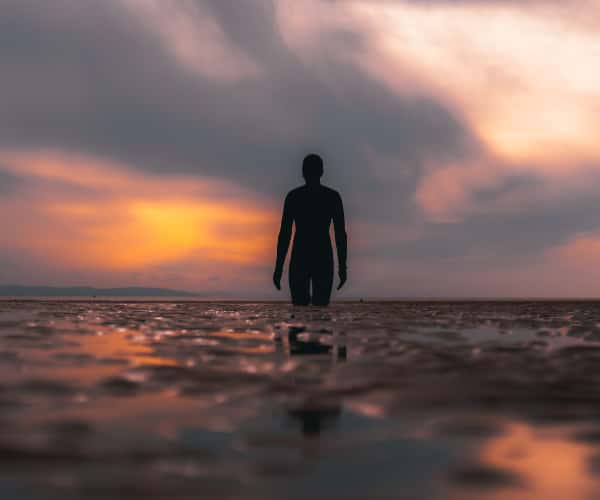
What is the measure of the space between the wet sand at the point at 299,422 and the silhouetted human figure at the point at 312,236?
741cm

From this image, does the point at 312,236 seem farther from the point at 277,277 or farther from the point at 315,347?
the point at 315,347

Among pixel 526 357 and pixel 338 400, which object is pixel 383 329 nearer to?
pixel 526 357

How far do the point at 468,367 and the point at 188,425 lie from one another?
5.90 ft

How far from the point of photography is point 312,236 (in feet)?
37.8

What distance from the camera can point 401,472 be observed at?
1549 mm

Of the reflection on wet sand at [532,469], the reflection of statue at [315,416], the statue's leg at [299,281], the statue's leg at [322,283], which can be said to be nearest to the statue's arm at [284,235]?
the statue's leg at [299,281]

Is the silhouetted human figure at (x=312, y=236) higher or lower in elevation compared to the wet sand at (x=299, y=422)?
higher

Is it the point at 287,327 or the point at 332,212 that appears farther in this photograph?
the point at 332,212

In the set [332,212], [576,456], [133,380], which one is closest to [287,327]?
[133,380]

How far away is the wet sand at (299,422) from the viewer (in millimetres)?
1464

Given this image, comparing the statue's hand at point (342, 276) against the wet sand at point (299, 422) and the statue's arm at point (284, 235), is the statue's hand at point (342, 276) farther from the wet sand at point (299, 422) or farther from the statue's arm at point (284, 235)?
the wet sand at point (299, 422)

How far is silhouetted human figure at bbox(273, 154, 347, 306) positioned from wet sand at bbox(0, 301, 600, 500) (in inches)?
292

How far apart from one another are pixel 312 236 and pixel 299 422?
952 centimetres

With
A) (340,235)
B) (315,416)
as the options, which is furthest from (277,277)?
(315,416)
